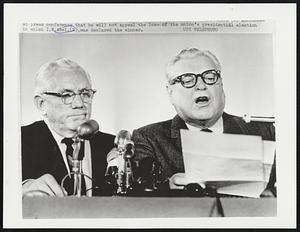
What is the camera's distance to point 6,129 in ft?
1.82

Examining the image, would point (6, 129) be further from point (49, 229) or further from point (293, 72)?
point (293, 72)

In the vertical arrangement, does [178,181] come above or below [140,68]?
below

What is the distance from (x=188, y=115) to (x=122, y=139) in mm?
101

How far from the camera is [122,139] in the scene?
549 millimetres

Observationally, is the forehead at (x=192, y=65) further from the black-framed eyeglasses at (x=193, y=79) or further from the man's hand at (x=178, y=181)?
the man's hand at (x=178, y=181)

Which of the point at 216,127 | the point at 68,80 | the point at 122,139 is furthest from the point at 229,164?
the point at 68,80

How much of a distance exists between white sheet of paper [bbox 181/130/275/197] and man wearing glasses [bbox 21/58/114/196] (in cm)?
13

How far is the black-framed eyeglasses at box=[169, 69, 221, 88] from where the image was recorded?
1.80 ft

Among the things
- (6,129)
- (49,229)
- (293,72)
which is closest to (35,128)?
(6,129)

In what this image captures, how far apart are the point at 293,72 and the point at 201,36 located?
145mm

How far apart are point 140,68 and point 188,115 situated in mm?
98

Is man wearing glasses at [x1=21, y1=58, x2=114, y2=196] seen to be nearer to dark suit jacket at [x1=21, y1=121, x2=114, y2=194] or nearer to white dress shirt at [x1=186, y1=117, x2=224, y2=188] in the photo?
dark suit jacket at [x1=21, y1=121, x2=114, y2=194]

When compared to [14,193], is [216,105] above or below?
above

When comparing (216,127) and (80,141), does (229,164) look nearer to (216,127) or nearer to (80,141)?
(216,127)
